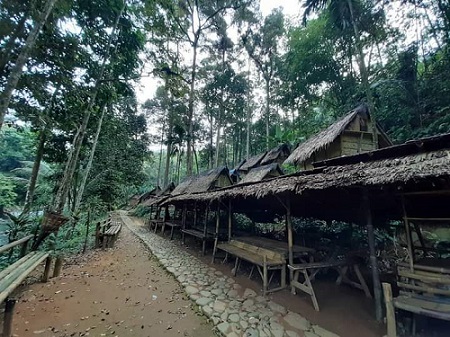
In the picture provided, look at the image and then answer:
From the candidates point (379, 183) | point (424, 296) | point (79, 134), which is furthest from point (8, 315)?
point (79, 134)

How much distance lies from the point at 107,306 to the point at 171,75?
10.2 meters

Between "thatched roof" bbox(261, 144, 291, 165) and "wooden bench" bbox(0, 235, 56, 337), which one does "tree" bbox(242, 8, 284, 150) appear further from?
"wooden bench" bbox(0, 235, 56, 337)

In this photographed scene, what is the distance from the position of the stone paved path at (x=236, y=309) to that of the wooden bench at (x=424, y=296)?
1019 millimetres

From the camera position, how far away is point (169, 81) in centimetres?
1094

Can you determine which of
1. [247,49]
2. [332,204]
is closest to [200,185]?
[332,204]

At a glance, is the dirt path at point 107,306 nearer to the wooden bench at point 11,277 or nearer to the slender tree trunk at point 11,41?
the wooden bench at point 11,277

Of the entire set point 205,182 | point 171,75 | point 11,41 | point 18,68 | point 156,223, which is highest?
point 171,75

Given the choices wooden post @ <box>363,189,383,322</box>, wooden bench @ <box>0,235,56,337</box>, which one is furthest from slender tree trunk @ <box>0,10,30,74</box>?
wooden post @ <box>363,189,383,322</box>

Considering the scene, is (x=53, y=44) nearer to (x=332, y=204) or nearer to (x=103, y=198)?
(x=332, y=204)

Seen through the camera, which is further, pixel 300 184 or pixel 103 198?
pixel 103 198

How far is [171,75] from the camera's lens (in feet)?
35.8

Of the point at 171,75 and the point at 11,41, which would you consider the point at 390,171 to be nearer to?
the point at 11,41

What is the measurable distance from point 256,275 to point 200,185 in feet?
26.0

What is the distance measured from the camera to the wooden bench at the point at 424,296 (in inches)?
114
